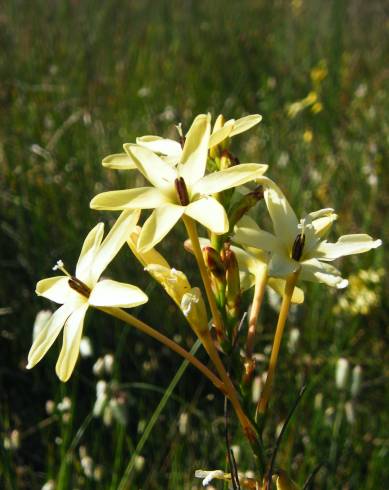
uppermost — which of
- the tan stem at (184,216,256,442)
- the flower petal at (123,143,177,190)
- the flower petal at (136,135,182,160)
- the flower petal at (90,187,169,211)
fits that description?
the flower petal at (136,135,182,160)

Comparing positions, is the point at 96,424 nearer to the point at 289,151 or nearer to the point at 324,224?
the point at 324,224

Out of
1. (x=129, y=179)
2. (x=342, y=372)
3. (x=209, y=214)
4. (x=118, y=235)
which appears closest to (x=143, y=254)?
(x=118, y=235)

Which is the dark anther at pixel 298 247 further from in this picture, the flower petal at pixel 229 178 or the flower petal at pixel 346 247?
the flower petal at pixel 229 178

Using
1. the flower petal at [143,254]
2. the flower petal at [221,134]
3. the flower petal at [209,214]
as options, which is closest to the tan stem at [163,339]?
the flower petal at [143,254]

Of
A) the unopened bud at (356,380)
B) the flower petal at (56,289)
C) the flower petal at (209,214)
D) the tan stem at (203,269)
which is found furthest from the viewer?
the unopened bud at (356,380)

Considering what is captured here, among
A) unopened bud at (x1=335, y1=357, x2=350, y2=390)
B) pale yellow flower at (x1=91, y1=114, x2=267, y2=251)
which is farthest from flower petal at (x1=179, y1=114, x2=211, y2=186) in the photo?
unopened bud at (x1=335, y1=357, x2=350, y2=390)

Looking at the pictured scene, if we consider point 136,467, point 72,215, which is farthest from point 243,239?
point 72,215

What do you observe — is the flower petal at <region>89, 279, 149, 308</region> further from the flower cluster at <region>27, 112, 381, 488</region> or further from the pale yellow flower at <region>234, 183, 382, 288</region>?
the pale yellow flower at <region>234, 183, 382, 288</region>
